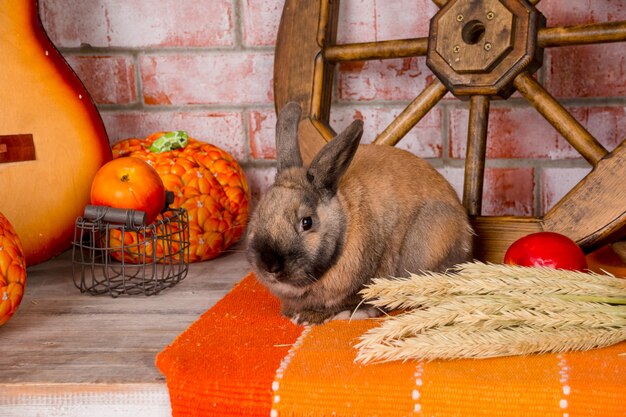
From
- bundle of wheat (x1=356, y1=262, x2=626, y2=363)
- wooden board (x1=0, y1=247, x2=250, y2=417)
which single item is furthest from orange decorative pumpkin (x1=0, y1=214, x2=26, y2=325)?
bundle of wheat (x1=356, y1=262, x2=626, y2=363)

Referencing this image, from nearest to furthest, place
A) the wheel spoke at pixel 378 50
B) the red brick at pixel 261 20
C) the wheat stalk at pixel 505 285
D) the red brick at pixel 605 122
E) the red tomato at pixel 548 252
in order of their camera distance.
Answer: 1. the wheat stalk at pixel 505 285
2. the red tomato at pixel 548 252
3. the wheel spoke at pixel 378 50
4. the red brick at pixel 605 122
5. the red brick at pixel 261 20

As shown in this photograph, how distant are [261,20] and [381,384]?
0.90 meters

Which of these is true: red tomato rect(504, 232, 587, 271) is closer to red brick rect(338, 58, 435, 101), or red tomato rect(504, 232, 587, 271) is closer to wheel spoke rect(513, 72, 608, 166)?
wheel spoke rect(513, 72, 608, 166)

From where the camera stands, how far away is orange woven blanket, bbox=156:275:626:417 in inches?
25.8

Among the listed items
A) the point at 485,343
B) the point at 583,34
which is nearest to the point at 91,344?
the point at 485,343

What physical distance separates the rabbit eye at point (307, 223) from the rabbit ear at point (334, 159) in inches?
1.9

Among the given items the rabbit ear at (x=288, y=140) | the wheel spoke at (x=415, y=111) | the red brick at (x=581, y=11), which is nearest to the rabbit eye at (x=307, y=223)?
the rabbit ear at (x=288, y=140)

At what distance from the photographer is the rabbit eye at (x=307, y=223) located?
2.96ft

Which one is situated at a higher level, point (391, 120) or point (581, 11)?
point (581, 11)

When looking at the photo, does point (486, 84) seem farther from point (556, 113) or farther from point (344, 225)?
point (344, 225)

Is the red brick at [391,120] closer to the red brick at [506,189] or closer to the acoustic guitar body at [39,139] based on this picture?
the red brick at [506,189]

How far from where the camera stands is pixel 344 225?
3.07 feet

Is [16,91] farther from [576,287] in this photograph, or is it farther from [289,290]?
[576,287]

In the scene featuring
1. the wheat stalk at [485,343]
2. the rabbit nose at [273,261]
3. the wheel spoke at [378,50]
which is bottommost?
the wheat stalk at [485,343]
